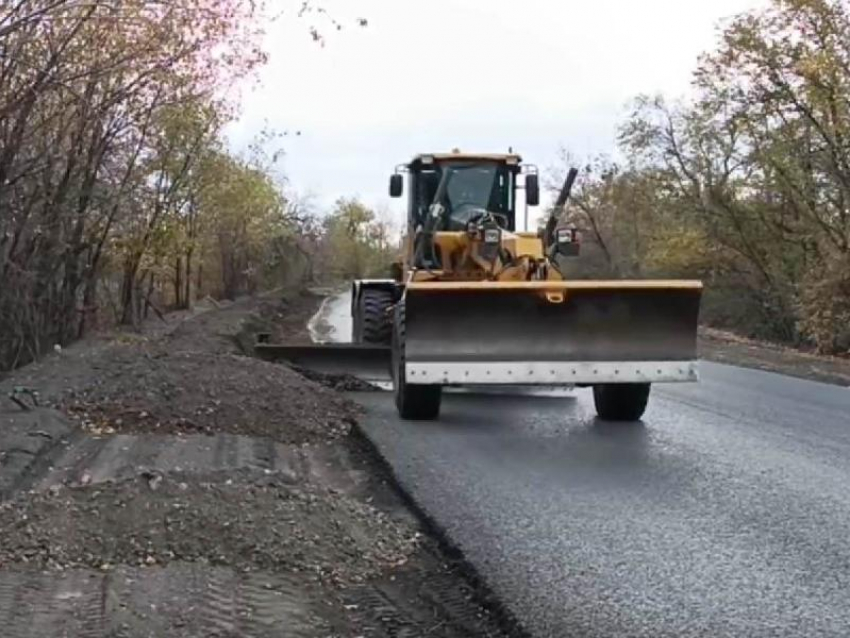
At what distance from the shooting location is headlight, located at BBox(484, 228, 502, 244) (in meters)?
13.1

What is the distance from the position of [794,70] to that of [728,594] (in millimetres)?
25375

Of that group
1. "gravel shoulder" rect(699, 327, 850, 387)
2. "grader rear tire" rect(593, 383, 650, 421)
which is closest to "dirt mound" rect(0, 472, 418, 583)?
"grader rear tire" rect(593, 383, 650, 421)

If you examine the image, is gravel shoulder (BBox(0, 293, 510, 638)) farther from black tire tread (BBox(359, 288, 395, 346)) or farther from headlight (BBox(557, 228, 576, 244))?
black tire tread (BBox(359, 288, 395, 346))

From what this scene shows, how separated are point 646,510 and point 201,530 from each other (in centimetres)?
279

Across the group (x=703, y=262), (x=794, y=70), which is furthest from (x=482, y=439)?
(x=703, y=262)

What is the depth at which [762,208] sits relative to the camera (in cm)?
3491

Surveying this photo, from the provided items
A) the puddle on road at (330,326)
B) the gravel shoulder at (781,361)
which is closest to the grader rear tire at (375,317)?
the gravel shoulder at (781,361)

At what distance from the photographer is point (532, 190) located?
14.5m

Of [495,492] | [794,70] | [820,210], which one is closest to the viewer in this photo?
[495,492]

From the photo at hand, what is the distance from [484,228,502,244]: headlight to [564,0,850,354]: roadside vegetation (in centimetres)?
1459

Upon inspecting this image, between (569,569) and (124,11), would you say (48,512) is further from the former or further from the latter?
(124,11)

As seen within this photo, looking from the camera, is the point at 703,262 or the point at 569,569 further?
the point at 703,262

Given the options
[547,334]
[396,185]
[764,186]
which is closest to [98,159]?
[396,185]

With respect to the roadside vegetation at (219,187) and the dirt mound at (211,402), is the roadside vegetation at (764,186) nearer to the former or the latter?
the roadside vegetation at (219,187)
